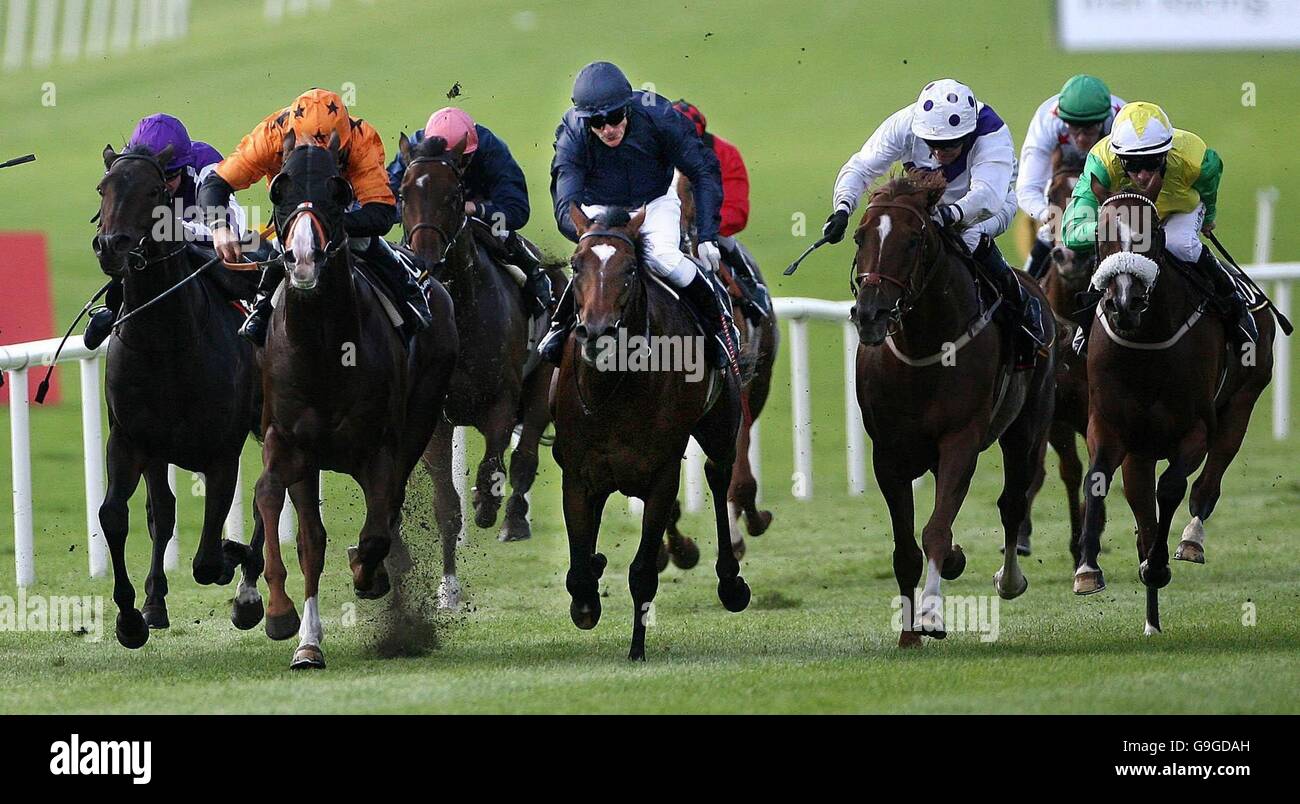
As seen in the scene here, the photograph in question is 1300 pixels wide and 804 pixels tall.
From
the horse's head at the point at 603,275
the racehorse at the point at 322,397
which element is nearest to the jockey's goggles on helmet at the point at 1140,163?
the horse's head at the point at 603,275

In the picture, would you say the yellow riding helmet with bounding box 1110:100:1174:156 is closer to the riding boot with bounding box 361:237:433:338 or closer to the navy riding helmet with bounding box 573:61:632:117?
the navy riding helmet with bounding box 573:61:632:117

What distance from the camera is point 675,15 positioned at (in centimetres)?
3022

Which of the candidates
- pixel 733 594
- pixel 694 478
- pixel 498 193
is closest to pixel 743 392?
pixel 498 193

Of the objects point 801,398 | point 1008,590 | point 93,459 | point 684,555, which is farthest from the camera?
point 801,398

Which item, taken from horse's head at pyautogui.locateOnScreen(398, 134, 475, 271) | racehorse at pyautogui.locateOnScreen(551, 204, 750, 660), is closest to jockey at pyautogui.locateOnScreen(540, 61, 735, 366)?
racehorse at pyautogui.locateOnScreen(551, 204, 750, 660)

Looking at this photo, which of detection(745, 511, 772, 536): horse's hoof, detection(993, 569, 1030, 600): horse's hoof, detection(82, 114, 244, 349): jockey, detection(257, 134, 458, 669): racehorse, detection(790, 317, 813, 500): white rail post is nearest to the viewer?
detection(257, 134, 458, 669): racehorse

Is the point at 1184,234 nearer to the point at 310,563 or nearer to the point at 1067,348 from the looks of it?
the point at 1067,348

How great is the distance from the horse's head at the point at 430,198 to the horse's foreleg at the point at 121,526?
57.5 inches

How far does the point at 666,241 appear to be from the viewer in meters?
8.12

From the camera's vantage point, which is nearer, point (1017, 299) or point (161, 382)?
point (161, 382)

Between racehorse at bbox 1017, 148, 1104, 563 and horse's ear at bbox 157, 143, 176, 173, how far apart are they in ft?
12.6

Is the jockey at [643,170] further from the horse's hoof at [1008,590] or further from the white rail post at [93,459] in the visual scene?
the white rail post at [93,459]

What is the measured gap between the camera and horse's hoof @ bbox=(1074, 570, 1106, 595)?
8844 millimetres

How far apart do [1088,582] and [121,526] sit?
3768 mm
